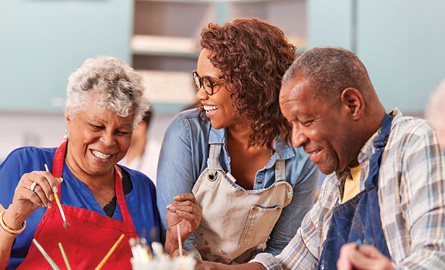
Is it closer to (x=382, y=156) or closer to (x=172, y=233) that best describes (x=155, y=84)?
(x=172, y=233)

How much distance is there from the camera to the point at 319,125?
Answer: 1.29 meters

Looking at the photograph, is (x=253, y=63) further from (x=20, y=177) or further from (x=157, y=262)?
(x=157, y=262)

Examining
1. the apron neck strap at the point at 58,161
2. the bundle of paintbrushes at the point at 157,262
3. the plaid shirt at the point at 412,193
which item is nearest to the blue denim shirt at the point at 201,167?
the apron neck strap at the point at 58,161

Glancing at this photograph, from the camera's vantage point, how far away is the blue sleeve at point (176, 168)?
5.88 ft

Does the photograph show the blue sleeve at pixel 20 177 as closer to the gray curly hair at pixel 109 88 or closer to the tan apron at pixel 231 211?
the gray curly hair at pixel 109 88

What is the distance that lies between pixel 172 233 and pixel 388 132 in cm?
77

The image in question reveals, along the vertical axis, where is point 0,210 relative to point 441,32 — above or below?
below

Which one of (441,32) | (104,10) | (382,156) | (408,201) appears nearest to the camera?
(408,201)

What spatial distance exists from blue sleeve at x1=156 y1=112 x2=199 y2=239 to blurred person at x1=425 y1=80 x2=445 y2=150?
0.89m

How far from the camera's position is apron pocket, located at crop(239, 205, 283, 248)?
184cm

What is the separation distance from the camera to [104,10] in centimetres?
376

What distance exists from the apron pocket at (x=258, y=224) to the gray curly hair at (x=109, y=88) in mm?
496

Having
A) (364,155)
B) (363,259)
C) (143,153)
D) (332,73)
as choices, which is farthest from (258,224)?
(143,153)

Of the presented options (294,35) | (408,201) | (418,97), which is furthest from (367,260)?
(294,35)
